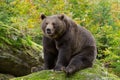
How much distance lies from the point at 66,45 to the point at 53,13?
801 cm

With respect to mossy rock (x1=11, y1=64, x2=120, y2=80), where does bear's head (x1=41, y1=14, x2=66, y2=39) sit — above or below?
above

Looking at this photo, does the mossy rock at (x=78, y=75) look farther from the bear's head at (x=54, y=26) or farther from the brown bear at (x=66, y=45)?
the bear's head at (x=54, y=26)

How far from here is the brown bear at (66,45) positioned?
22.9ft

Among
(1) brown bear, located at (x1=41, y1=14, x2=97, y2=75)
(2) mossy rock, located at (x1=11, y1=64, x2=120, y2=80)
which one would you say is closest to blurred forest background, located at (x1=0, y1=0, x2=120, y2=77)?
(1) brown bear, located at (x1=41, y1=14, x2=97, y2=75)

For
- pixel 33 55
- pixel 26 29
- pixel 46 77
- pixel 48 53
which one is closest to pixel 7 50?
pixel 33 55

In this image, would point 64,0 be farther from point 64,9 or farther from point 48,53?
point 48,53

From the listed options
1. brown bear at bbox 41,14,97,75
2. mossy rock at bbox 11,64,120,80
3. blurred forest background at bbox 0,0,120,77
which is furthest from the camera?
blurred forest background at bbox 0,0,120,77

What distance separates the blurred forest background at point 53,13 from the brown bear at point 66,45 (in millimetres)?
2243

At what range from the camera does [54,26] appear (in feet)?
23.6

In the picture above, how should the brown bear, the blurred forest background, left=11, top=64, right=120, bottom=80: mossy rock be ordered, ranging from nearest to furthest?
left=11, top=64, right=120, bottom=80: mossy rock
the brown bear
the blurred forest background

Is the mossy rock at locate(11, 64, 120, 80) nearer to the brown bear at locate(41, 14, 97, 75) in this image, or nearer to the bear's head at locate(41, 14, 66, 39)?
the brown bear at locate(41, 14, 97, 75)

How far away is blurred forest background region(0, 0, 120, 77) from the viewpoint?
9.57m

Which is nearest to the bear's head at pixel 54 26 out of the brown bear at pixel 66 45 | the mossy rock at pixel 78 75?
the brown bear at pixel 66 45

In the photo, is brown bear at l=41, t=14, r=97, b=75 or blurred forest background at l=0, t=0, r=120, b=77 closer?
brown bear at l=41, t=14, r=97, b=75
